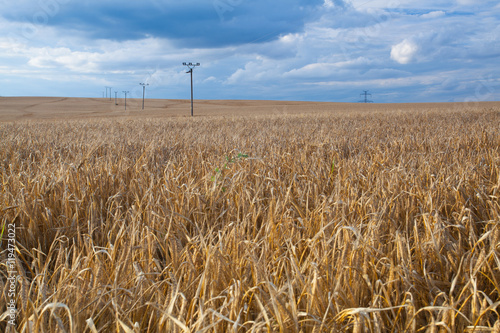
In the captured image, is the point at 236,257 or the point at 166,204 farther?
the point at 166,204

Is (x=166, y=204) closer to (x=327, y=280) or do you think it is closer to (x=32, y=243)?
(x=32, y=243)

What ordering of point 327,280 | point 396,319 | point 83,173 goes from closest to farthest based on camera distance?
point 396,319, point 327,280, point 83,173

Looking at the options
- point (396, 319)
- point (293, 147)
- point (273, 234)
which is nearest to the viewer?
point (396, 319)

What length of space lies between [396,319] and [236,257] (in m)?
0.70

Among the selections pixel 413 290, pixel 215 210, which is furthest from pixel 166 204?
pixel 413 290

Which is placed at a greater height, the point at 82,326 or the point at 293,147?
the point at 293,147

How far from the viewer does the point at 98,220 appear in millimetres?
2373

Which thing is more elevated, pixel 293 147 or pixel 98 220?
pixel 293 147

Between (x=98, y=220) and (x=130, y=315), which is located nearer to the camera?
(x=130, y=315)

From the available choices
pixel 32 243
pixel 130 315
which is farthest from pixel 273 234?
pixel 32 243

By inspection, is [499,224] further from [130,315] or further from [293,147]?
[293,147]

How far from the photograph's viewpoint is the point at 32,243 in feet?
6.88

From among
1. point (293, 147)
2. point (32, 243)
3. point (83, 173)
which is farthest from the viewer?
point (293, 147)

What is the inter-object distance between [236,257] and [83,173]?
2283 millimetres
